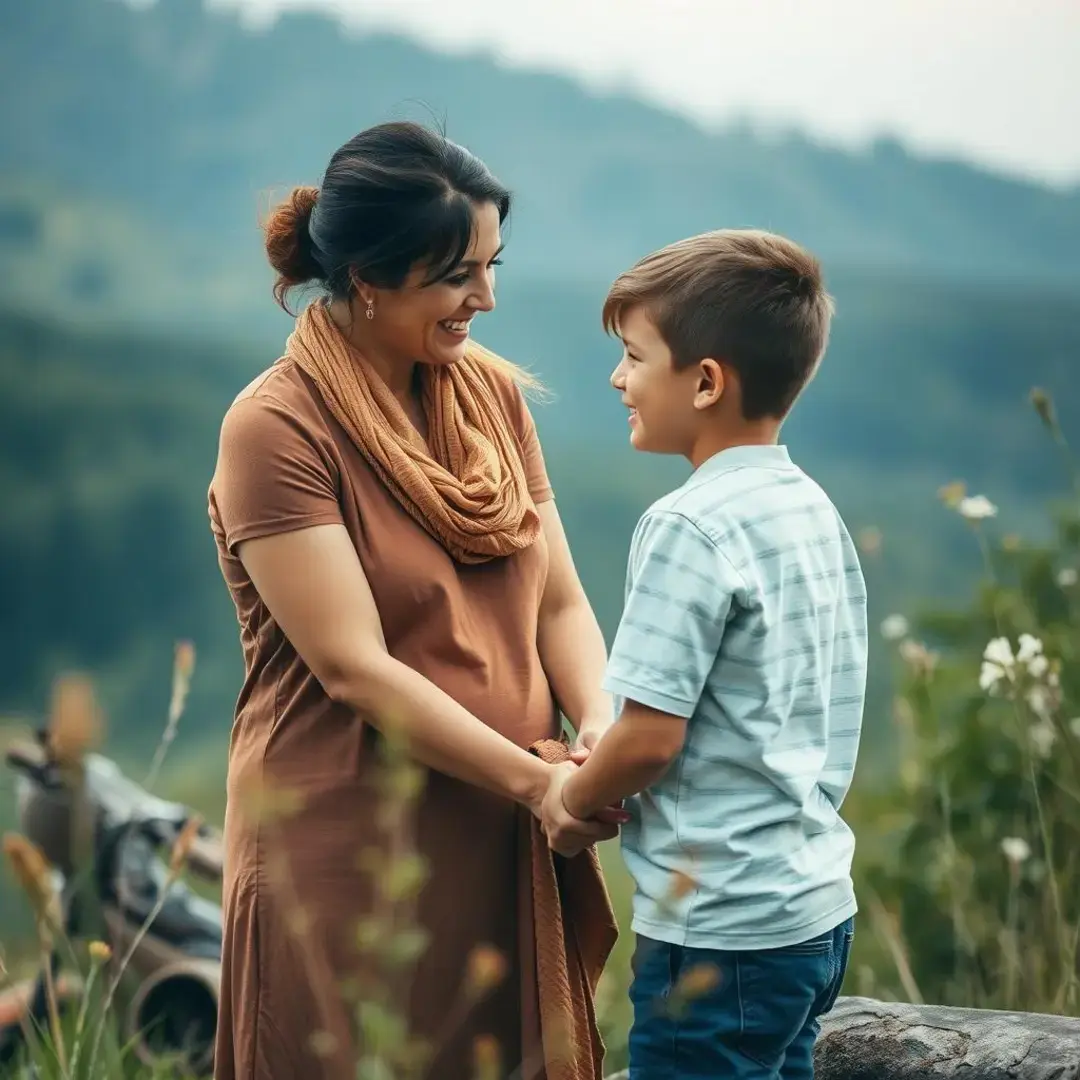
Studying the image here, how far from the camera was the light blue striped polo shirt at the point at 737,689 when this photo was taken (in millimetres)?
1604

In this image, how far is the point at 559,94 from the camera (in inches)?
743

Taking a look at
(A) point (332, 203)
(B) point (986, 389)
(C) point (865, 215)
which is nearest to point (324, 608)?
(A) point (332, 203)

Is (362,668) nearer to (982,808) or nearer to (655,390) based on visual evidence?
(655,390)

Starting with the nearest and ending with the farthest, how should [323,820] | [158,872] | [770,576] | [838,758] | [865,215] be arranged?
[770,576] < [838,758] < [323,820] < [158,872] < [865,215]

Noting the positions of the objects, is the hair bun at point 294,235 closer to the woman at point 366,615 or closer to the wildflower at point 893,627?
the woman at point 366,615

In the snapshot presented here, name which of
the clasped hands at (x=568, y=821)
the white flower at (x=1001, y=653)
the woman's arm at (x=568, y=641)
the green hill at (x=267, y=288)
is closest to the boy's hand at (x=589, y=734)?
the woman's arm at (x=568, y=641)

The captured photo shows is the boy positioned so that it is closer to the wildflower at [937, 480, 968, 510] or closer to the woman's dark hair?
the woman's dark hair

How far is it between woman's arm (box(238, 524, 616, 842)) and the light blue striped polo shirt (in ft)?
0.68

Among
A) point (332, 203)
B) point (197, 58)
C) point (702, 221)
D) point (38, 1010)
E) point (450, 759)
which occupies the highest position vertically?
point (197, 58)

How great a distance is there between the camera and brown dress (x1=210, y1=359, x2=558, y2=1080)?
1.94m

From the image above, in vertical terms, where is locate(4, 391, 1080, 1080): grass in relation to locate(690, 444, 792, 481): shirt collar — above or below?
below

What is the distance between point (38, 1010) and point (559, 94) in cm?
1696

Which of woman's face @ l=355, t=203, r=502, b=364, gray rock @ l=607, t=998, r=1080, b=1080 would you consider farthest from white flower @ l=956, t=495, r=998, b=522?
woman's face @ l=355, t=203, r=502, b=364

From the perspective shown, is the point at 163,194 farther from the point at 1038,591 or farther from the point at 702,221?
the point at 1038,591
